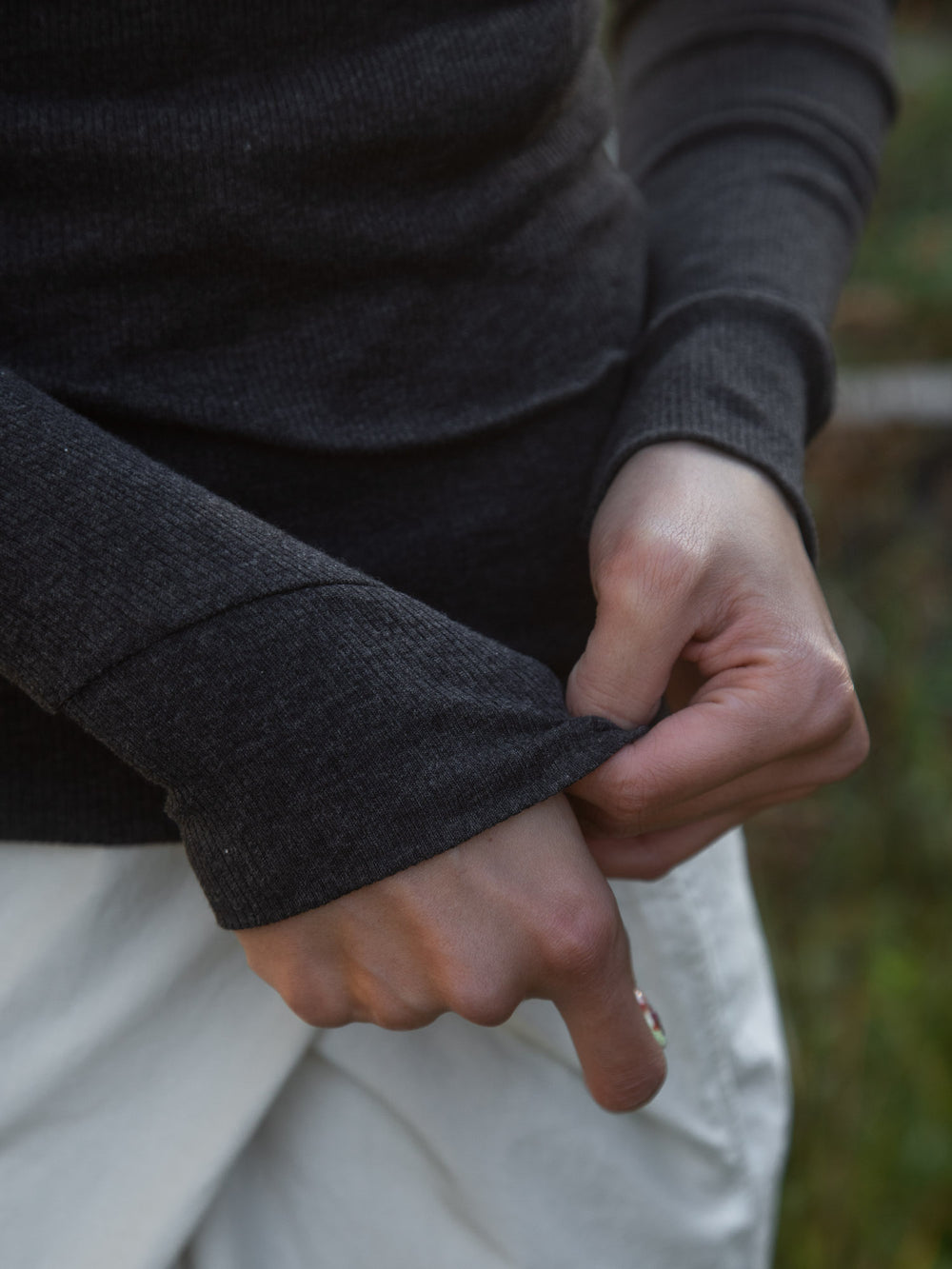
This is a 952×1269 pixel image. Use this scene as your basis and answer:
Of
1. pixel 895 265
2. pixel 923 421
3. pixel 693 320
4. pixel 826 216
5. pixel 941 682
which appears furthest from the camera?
Answer: pixel 895 265

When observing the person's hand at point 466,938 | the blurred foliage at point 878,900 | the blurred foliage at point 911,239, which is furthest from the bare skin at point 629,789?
the blurred foliage at point 911,239

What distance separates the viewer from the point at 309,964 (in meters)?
0.61

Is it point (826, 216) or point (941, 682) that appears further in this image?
point (941, 682)

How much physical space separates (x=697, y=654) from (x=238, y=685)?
0.31 metres

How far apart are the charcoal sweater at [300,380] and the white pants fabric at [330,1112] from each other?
81 millimetres

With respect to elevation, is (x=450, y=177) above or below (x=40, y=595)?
above

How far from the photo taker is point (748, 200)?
0.95 m

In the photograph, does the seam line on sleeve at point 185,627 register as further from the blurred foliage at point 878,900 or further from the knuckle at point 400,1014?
the blurred foliage at point 878,900

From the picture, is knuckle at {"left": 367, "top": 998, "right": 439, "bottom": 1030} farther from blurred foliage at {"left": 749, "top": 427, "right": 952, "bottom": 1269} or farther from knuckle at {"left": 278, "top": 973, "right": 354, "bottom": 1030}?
blurred foliage at {"left": 749, "top": 427, "right": 952, "bottom": 1269}

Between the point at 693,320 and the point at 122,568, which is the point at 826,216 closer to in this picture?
the point at 693,320

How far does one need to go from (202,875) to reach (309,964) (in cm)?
8

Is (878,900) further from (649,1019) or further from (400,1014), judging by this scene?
(400,1014)

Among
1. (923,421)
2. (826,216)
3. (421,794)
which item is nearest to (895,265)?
(923,421)

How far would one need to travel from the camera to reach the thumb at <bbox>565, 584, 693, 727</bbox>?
0.68 metres
